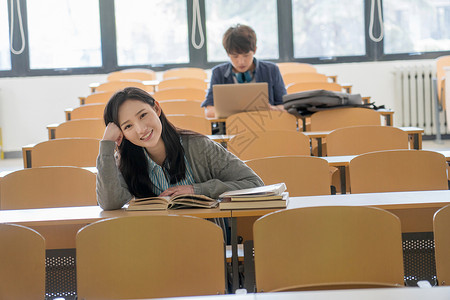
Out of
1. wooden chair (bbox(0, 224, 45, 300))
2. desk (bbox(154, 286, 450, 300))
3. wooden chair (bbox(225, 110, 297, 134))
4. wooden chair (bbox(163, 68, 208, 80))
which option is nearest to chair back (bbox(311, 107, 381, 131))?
wooden chair (bbox(225, 110, 297, 134))

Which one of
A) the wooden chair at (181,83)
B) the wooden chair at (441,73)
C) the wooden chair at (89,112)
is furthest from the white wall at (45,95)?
the wooden chair at (89,112)

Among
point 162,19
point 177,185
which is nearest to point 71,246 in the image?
point 177,185

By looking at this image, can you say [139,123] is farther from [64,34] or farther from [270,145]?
[64,34]

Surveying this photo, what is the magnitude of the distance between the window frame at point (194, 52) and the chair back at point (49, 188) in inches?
211

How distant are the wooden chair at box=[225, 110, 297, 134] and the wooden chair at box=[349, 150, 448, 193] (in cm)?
140

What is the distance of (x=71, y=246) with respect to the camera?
242cm

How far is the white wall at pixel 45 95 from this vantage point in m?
7.81

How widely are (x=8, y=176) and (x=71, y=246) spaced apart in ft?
1.81

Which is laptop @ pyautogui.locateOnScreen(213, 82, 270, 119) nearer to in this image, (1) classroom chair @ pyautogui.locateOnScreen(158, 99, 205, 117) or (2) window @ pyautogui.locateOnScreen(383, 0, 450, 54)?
(1) classroom chair @ pyautogui.locateOnScreen(158, 99, 205, 117)

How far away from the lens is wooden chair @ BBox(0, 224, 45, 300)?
5.94ft

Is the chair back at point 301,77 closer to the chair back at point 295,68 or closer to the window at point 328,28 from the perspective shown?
the chair back at point 295,68

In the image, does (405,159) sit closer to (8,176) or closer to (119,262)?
(119,262)

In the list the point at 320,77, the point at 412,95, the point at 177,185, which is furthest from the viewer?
the point at 412,95

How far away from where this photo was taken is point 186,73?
24.5 feet
